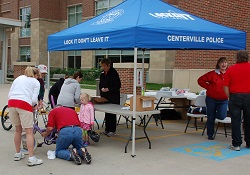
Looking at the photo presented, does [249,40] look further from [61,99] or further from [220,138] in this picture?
[61,99]

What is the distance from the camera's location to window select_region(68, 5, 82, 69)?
112 feet

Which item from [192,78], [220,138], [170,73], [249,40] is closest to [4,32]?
[170,73]

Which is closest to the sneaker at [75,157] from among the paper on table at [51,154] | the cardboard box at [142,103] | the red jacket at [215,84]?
the paper on table at [51,154]

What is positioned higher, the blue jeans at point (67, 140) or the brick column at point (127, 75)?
the brick column at point (127, 75)

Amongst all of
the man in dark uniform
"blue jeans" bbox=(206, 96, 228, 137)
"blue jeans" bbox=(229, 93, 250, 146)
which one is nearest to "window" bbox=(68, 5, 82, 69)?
the man in dark uniform

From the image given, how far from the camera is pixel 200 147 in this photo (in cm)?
735

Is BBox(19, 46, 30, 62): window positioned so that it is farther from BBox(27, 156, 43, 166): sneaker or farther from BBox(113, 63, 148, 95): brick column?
BBox(27, 156, 43, 166): sneaker

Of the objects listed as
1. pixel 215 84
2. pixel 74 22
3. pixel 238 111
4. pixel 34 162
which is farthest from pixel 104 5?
pixel 34 162

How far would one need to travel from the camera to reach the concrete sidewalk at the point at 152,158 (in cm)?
566

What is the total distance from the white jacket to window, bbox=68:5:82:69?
28479 mm

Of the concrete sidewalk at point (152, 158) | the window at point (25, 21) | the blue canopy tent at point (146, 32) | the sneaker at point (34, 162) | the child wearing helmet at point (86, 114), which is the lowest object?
the concrete sidewalk at point (152, 158)

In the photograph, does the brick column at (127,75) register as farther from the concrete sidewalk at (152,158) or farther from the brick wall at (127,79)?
the concrete sidewalk at (152,158)

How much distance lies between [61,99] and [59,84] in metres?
0.85

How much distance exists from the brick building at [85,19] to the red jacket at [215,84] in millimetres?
8814
